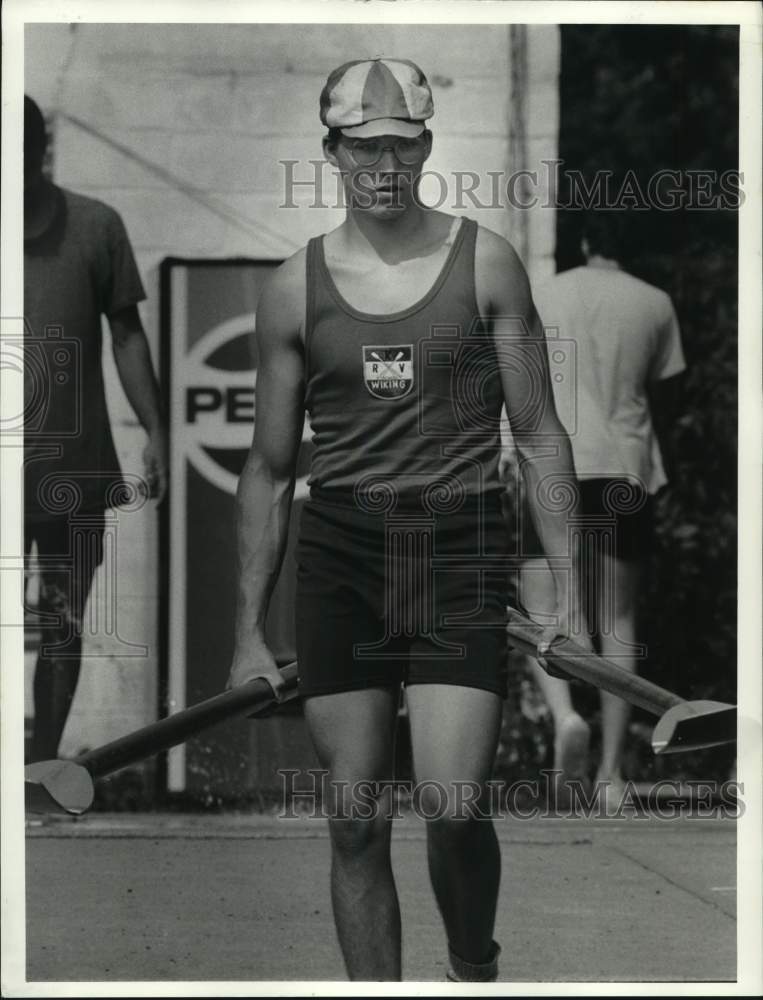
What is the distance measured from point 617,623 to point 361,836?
1.36 m

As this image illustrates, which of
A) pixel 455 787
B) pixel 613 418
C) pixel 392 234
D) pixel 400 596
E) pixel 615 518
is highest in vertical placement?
pixel 392 234

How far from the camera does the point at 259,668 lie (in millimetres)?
4879

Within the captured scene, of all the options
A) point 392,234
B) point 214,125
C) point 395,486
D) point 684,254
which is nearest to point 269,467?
point 395,486

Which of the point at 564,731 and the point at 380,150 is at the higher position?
the point at 380,150

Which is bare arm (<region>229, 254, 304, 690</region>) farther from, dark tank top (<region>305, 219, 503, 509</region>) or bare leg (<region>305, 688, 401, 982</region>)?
bare leg (<region>305, 688, 401, 982</region>)

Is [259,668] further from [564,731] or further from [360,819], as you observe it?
[564,731]

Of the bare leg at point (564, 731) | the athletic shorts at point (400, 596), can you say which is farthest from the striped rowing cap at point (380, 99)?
the bare leg at point (564, 731)

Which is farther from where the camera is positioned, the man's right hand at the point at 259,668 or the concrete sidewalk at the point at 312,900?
the concrete sidewalk at the point at 312,900

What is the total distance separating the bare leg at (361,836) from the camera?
15.1 ft

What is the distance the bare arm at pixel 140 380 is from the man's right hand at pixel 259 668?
878 mm

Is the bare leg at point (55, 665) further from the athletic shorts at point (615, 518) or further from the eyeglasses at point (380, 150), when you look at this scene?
the eyeglasses at point (380, 150)

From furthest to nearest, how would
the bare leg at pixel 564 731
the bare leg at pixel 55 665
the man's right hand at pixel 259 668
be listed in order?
the bare leg at pixel 564 731, the bare leg at pixel 55 665, the man's right hand at pixel 259 668

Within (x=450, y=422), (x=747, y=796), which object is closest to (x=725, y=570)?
(x=747, y=796)

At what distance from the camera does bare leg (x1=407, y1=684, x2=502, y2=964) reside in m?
4.61
